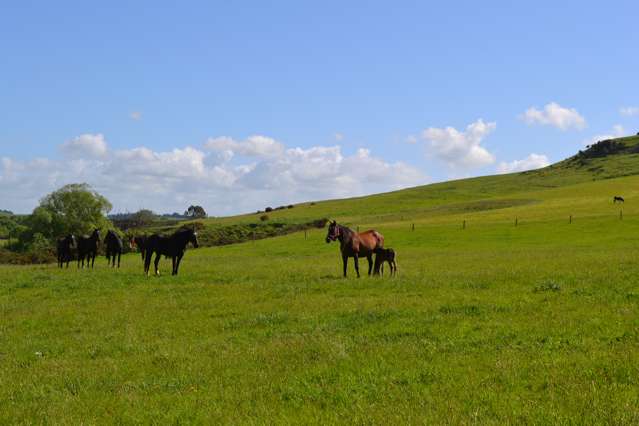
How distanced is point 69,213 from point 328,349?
8572 centimetres

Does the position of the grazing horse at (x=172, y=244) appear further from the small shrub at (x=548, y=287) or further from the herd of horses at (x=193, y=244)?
the small shrub at (x=548, y=287)

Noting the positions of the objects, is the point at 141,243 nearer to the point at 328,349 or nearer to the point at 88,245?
the point at 88,245

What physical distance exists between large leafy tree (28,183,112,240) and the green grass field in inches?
2577

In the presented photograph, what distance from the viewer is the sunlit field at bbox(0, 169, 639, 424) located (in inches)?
320

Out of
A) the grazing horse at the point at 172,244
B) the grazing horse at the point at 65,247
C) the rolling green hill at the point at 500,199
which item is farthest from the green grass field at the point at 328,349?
the rolling green hill at the point at 500,199

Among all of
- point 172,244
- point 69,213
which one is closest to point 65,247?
point 172,244

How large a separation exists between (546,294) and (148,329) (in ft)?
36.5

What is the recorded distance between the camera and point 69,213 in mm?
88250

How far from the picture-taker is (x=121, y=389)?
9.86 meters

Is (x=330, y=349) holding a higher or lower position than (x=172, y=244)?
lower

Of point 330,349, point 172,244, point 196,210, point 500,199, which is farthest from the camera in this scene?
point 196,210

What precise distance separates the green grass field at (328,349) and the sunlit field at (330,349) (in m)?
0.04

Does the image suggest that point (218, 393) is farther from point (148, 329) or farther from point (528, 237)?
point (528, 237)

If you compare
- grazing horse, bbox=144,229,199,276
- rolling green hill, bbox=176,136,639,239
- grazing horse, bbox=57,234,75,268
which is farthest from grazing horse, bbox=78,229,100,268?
rolling green hill, bbox=176,136,639,239
